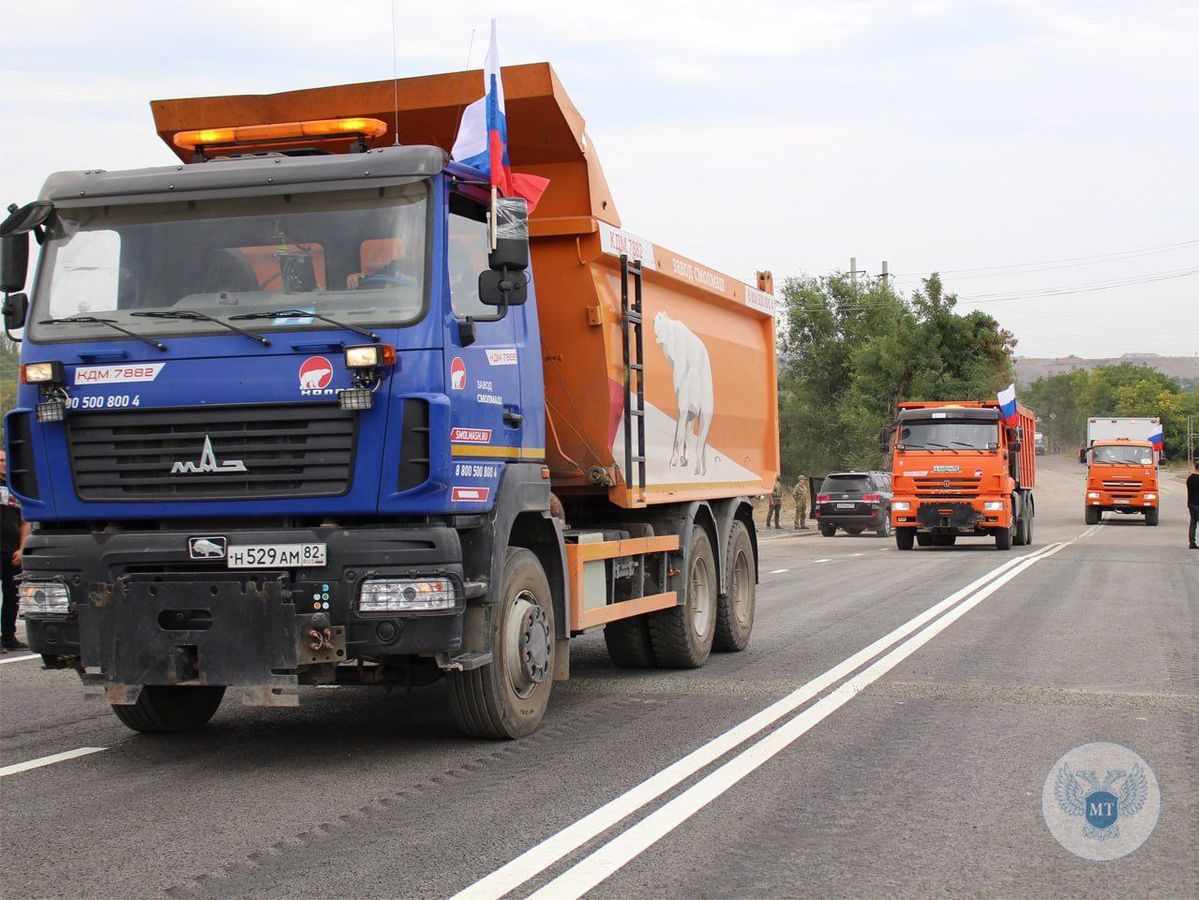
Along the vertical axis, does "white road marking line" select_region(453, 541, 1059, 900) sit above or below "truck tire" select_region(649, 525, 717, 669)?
below

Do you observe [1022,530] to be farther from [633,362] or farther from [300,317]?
[300,317]

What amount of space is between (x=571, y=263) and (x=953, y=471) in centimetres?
2283

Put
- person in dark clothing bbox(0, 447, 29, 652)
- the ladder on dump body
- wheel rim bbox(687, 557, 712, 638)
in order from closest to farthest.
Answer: the ladder on dump body, wheel rim bbox(687, 557, 712, 638), person in dark clothing bbox(0, 447, 29, 652)

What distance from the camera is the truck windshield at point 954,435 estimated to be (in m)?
30.7

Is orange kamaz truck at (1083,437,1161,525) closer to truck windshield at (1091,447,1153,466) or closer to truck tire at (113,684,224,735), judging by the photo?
truck windshield at (1091,447,1153,466)

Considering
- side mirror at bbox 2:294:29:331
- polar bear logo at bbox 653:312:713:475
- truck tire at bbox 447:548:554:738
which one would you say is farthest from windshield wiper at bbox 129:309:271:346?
polar bear logo at bbox 653:312:713:475

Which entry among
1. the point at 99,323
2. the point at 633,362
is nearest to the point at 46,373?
the point at 99,323

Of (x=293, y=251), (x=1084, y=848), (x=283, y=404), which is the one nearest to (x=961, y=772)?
(x=1084, y=848)

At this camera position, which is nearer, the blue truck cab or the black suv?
the blue truck cab

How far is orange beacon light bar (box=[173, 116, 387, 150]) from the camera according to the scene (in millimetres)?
7680

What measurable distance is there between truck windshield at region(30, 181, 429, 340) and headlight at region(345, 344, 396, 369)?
223 millimetres

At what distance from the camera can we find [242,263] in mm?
7227

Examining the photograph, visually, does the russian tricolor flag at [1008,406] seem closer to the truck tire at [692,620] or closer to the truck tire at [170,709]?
the truck tire at [692,620]

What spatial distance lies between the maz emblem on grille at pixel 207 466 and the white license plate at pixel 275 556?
1.24 ft
